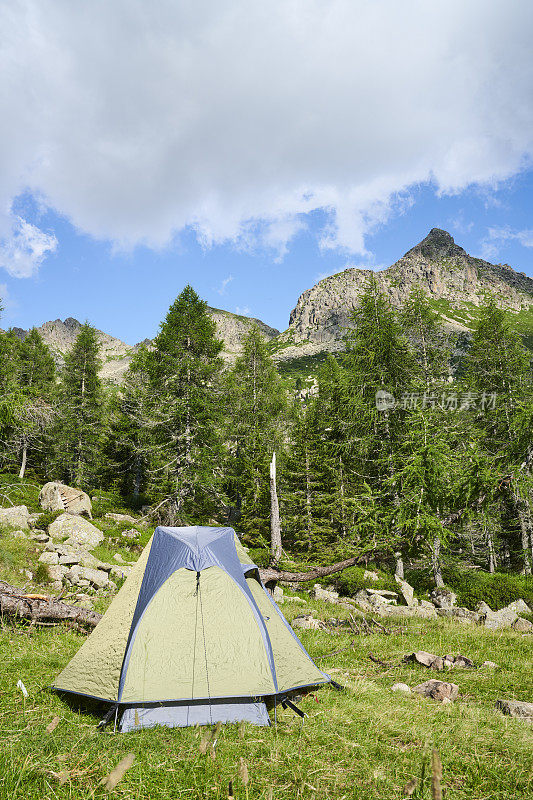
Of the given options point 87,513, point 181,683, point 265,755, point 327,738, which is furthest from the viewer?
point 87,513

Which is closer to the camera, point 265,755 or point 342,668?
point 265,755

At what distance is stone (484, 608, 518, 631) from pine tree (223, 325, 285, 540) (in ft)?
44.5

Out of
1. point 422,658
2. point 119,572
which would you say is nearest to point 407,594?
point 422,658

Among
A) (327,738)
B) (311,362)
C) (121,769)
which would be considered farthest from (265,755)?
(311,362)

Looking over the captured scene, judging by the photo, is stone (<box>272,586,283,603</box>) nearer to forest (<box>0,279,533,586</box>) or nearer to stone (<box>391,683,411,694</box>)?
forest (<box>0,279,533,586</box>)

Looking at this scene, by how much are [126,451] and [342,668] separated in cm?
3030

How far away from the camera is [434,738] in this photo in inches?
186

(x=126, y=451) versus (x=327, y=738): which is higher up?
(x=126, y=451)

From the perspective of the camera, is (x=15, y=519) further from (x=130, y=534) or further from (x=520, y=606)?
(x=520, y=606)

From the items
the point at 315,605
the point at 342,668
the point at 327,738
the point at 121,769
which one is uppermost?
the point at 121,769

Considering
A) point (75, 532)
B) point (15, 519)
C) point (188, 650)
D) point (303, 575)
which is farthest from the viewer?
point (75, 532)

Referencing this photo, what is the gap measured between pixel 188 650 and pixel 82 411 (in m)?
28.3

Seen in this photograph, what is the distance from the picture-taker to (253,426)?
2702 cm

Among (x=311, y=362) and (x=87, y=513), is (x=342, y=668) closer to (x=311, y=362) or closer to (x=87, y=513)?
(x=87, y=513)
